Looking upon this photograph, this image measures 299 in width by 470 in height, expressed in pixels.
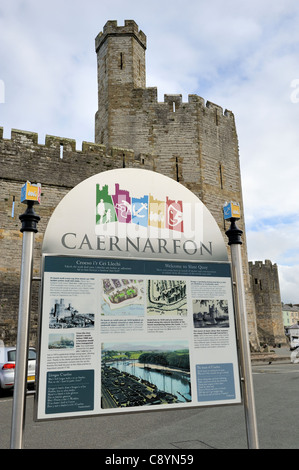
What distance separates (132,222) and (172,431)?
3465 millimetres

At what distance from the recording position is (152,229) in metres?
3.05

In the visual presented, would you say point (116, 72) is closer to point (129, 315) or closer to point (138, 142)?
point (138, 142)

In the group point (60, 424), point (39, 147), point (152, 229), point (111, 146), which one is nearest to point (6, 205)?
point (39, 147)

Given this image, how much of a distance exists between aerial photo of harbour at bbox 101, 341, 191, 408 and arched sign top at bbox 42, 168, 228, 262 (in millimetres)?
729

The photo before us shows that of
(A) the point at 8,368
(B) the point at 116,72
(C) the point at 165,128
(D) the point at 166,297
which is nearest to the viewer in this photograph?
(D) the point at 166,297

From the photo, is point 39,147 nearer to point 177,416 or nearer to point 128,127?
point 128,127

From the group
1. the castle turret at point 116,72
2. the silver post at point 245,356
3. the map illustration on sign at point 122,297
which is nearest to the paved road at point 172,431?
the silver post at point 245,356

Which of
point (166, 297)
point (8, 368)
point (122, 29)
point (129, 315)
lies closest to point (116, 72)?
point (122, 29)

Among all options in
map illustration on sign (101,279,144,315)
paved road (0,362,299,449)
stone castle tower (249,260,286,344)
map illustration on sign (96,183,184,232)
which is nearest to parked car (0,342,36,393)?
paved road (0,362,299,449)

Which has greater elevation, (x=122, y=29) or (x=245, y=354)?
(x=122, y=29)

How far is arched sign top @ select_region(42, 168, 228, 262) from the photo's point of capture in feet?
9.19

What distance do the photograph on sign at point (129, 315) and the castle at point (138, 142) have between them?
13912 mm

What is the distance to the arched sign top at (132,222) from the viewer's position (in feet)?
9.19

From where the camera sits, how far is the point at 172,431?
4.96 meters
